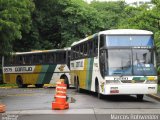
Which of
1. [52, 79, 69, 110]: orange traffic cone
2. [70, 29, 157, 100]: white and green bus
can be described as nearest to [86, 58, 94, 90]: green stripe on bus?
[70, 29, 157, 100]: white and green bus

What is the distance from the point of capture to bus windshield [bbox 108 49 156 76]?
22750mm

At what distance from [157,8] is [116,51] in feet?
29.8

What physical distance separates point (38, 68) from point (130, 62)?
20.1 meters

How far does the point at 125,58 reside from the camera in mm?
22859

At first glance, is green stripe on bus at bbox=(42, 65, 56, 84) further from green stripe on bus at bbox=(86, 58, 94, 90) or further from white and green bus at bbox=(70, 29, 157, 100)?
white and green bus at bbox=(70, 29, 157, 100)

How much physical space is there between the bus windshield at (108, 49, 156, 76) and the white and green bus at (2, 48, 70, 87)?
16.1m

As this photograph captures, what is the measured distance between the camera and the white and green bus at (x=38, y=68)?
3968 cm

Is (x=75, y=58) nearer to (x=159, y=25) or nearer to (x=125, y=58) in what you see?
(x=159, y=25)

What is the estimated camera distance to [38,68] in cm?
4212

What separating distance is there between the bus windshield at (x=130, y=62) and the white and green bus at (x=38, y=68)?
16.1 metres

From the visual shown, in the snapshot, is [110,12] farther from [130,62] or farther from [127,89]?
[127,89]

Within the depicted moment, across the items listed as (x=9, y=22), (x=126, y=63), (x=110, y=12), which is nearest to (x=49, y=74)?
(x=9, y=22)

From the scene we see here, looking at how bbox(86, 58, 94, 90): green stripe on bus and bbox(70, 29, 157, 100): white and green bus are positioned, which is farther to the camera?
bbox(86, 58, 94, 90): green stripe on bus

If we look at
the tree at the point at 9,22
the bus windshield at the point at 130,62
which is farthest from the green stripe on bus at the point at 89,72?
the tree at the point at 9,22
